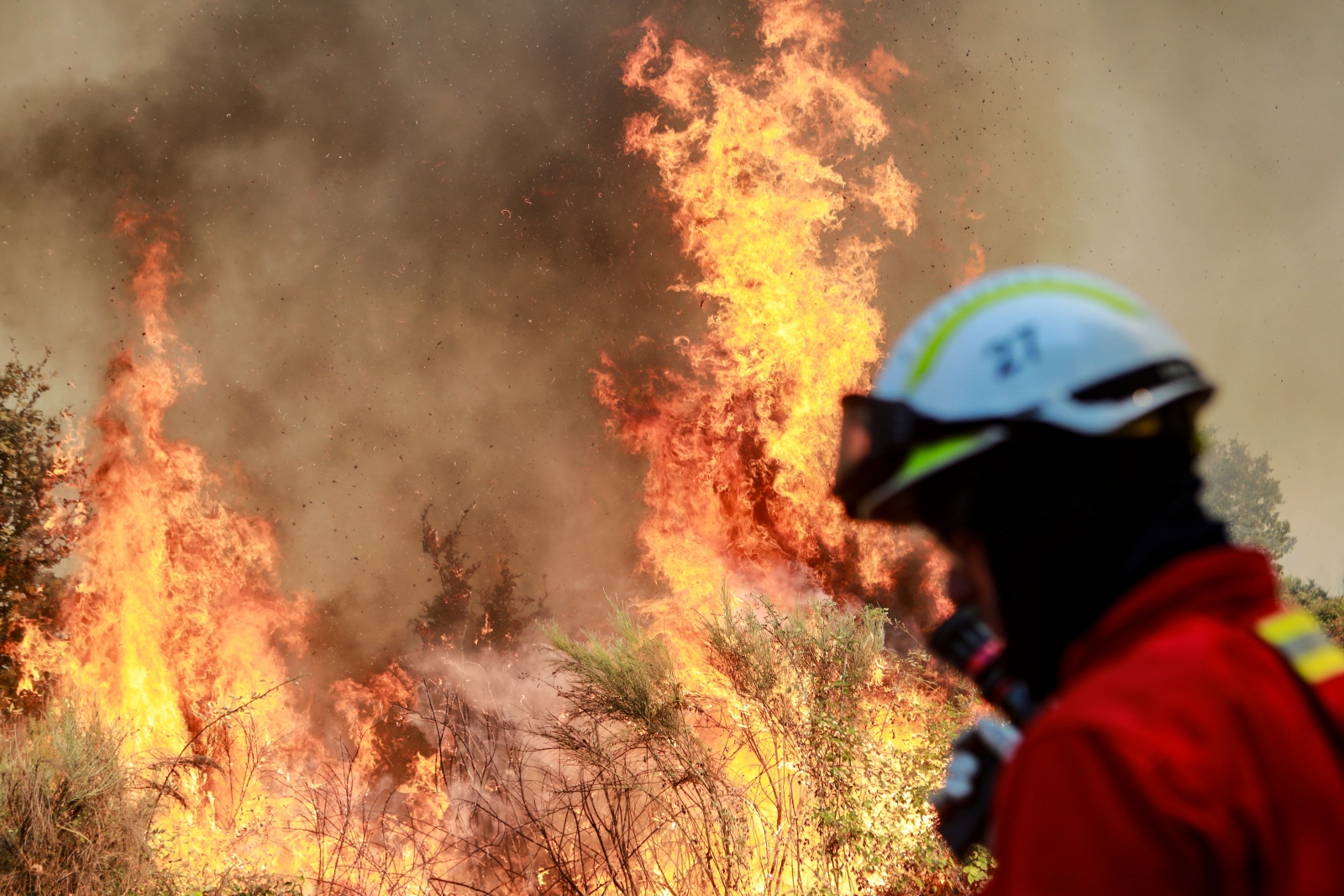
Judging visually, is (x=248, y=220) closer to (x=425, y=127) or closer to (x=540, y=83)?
(x=425, y=127)

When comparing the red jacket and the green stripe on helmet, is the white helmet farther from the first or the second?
the red jacket

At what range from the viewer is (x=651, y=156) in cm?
1902

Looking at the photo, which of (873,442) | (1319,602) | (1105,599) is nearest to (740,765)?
(873,442)

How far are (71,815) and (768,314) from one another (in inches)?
549


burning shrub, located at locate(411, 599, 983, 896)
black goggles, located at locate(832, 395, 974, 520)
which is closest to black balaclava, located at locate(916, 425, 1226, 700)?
black goggles, located at locate(832, 395, 974, 520)

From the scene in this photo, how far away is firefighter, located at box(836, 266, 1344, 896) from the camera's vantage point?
675 mm

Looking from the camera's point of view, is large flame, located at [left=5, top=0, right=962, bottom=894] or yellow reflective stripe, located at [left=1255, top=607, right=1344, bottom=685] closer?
yellow reflective stripe, located at [left=1255, top=607, right=1344, bottom=685]

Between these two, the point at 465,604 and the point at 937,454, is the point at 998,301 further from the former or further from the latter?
the point at 465,604

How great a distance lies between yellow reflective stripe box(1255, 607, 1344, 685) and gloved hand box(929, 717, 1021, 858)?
1.31 feet

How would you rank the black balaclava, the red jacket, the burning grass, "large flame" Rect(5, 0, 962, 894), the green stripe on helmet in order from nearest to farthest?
1. the red jacket
2. the black balaclava
3. the green stripe on helmet
4. the burning grass
5. "large flame" Rect(5, 0, 962, 894)

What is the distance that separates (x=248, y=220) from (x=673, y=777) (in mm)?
18918

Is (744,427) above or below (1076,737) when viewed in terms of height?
above

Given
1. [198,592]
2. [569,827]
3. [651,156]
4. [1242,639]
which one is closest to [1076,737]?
[1242,639]

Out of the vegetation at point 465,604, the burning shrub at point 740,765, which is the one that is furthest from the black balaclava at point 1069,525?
the vegetation at point 465,604
